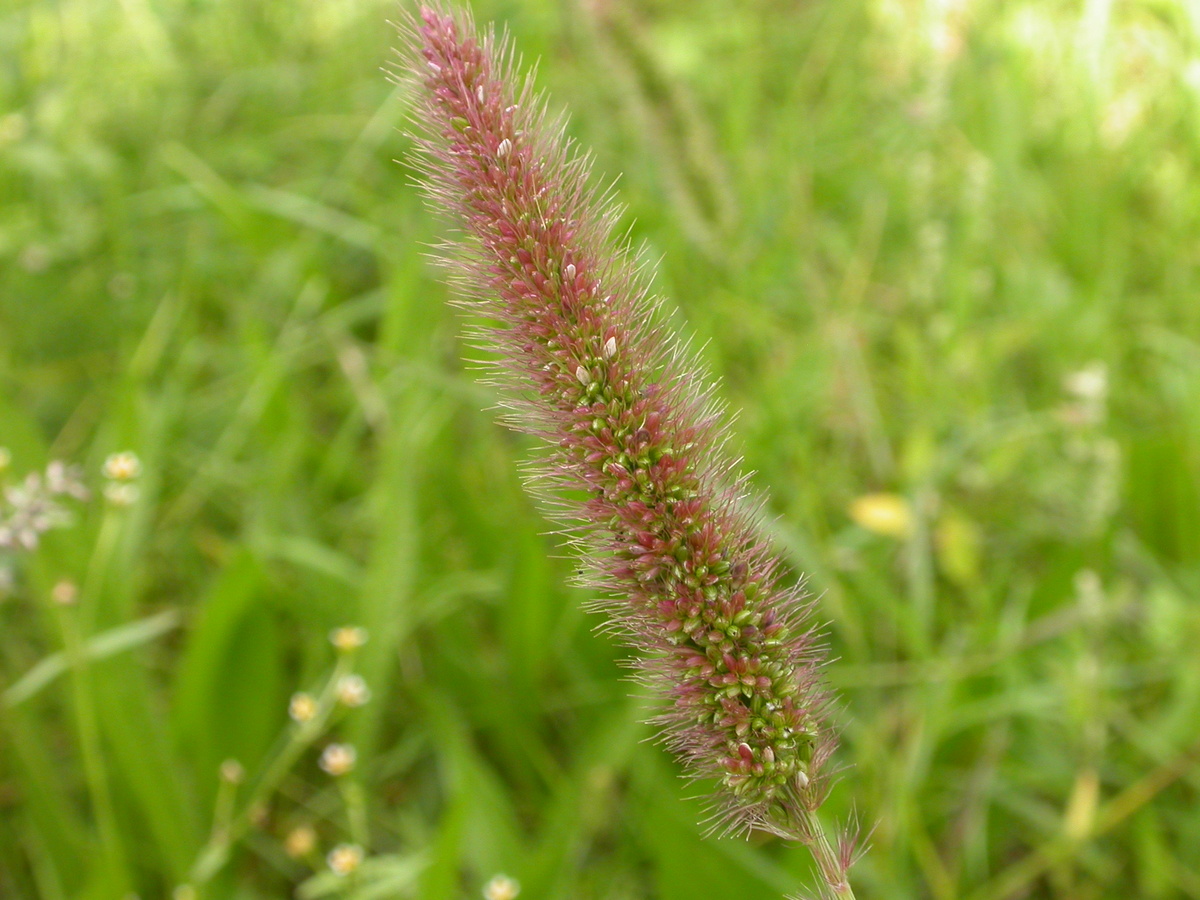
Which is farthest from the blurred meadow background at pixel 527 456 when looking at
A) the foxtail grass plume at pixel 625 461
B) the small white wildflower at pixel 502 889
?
the foxtail grass plume at pixel 625 461

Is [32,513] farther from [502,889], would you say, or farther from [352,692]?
Result: [502,889]

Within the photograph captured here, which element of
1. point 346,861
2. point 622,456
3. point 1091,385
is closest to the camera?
point 622,456

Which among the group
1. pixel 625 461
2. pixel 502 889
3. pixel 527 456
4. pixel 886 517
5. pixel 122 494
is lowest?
pixel 886 517

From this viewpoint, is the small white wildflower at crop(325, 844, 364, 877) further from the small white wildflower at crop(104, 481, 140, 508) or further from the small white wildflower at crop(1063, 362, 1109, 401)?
the small white wildflower at crop(1063, 362, 1109, 401)

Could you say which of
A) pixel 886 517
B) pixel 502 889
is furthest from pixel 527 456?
pixel 502 889

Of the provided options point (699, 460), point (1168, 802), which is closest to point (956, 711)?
point (1168, 802)

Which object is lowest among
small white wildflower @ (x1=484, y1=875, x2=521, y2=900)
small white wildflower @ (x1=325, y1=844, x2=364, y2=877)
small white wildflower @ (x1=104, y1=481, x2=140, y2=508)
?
small white wildflower @ (x1=484, y1=875, x2=521, y2=900)

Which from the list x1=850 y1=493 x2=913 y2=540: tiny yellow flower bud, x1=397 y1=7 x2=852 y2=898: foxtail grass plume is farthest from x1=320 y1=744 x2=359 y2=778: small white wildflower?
x1=850 y1=493 x2=913 y2=540: tiny yellow flower bud

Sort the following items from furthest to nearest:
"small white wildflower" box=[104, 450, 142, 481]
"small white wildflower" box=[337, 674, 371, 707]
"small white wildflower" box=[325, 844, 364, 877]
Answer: "small white wildflower" box=[104, 450, 142, 481], "small white wildflower" box=[337, 674, 371, 707], "small white wildflower" box=[325, 844, 364, 877]
